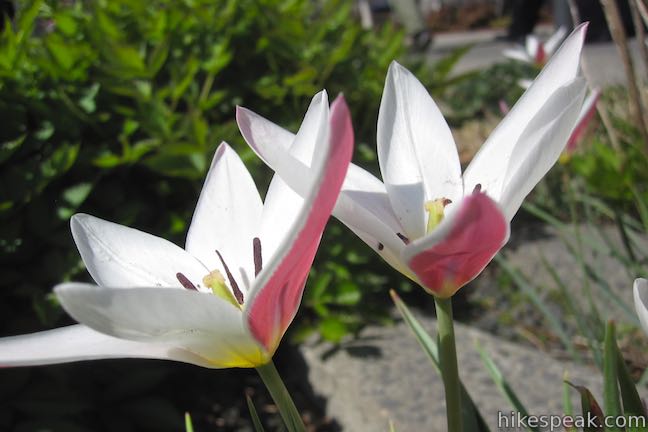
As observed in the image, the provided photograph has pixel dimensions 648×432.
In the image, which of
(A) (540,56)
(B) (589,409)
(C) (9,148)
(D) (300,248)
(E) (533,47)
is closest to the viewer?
(D) (300,248)

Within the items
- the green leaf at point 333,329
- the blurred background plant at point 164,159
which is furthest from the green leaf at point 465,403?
the green leaf at point 333,329

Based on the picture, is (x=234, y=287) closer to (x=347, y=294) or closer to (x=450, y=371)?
(x=450, y=371)

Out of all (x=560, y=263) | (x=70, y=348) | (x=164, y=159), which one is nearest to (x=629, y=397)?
(x=70, y=348)

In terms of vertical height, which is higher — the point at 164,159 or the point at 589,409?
the point at 164,159

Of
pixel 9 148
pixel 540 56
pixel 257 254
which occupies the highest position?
pixel 540 56

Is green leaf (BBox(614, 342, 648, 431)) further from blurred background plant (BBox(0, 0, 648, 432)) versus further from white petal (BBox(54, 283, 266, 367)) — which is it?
blurred background plant (BBox(0, 0, 648, 432))
